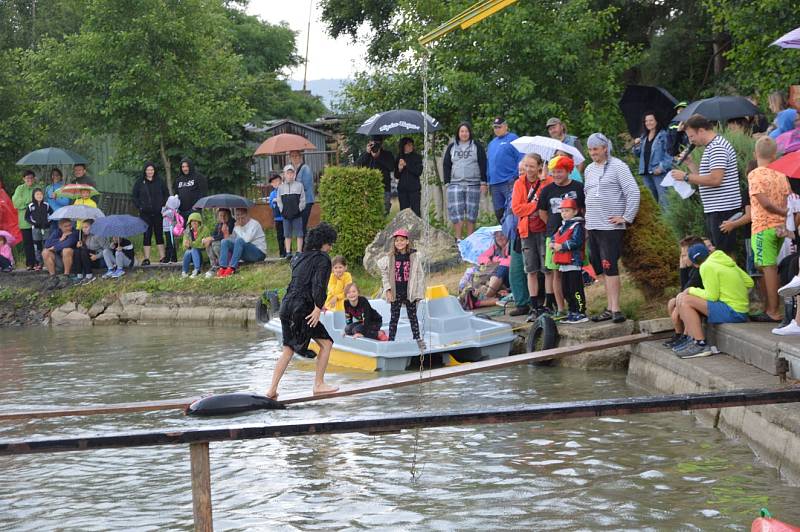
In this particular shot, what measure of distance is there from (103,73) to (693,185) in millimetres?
16455

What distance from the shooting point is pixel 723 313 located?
10672 millimetres

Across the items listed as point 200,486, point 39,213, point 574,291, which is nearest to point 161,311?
point 39,213

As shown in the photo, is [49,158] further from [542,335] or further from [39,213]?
[542,335]

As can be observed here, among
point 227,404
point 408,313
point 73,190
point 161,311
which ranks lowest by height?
point 227,404

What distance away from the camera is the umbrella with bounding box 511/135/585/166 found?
14.5m

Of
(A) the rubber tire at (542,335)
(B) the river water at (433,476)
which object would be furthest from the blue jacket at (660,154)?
(B) the river water at (433,476)

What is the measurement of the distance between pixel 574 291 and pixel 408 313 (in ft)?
6.43

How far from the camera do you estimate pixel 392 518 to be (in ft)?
24.4

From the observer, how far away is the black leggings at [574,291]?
1305 cm

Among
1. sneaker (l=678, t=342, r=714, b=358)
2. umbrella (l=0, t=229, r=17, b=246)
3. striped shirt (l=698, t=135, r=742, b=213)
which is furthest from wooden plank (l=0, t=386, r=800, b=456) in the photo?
umbrella (l=0, t=229, r=17, b=246)

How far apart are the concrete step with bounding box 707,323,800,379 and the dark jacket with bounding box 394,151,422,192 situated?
1003 centimetres

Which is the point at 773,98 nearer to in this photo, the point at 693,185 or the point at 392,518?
the point at 693,185

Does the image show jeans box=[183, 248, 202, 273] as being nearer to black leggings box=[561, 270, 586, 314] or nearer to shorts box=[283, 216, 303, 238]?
shorts box=[283, 216, 303, 238]

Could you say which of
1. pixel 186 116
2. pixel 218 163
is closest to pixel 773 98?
pixel 186 116
